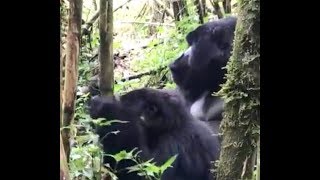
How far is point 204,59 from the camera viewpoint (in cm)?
121

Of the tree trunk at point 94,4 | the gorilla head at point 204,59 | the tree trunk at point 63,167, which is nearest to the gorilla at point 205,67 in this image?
the gorilla head at point 204,59

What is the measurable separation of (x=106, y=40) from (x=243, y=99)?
0.30m

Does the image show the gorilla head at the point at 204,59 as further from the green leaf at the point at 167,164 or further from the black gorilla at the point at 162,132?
the green leaf at the point at 167,164

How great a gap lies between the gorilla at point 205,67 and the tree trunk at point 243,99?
28 millimetres

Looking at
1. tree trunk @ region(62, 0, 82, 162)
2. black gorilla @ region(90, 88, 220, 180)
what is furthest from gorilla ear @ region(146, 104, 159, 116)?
tree trunk @ region(62, 0, 82, 162)

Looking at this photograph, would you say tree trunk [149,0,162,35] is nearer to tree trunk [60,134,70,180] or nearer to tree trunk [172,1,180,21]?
tree trunk [172,1,180,21]

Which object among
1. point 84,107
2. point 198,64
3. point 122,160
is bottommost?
point 122,160

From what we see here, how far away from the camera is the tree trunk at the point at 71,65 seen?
0.91 metres
